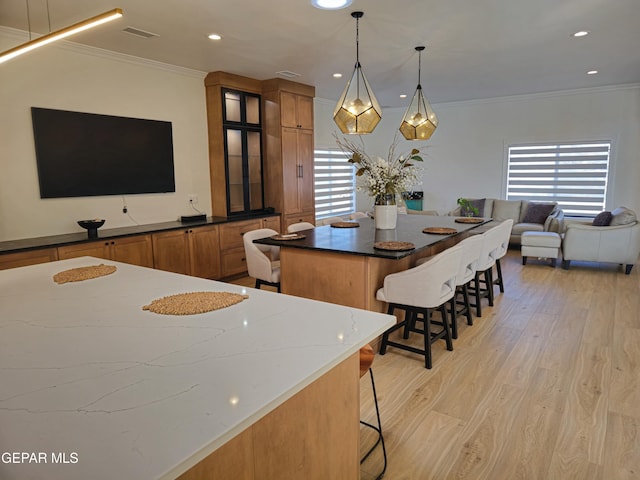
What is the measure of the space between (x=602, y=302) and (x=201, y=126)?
5.40m

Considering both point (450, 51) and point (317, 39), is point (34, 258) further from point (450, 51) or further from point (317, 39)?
point (450, 51)

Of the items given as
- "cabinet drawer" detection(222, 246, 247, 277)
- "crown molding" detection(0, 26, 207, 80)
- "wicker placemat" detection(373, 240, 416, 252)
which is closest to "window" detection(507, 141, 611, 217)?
"cabinet drawer" detection(222, 246, 247, 277)

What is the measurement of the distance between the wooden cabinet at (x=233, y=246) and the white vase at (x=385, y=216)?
2.21 m

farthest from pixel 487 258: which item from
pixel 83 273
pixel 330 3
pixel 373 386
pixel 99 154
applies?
pixel 99 154

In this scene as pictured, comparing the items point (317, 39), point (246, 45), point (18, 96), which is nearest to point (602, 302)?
point (317, 39)

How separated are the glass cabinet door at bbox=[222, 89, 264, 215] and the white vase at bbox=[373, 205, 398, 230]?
2.52m

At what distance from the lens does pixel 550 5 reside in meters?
3.49

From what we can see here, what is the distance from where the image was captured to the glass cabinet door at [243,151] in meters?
5.87

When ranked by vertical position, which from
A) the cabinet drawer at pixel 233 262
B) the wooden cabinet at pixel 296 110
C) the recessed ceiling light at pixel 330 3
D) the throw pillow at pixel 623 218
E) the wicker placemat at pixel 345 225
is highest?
the recessed ceiling light at pixel 330 3

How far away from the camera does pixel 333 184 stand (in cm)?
850

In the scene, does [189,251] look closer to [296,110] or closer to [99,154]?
[99,154]

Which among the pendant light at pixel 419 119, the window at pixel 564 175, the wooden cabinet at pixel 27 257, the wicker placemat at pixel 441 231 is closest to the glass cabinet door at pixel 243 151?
the pendant light at pixel 419 119

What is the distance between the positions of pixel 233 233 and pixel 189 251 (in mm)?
743

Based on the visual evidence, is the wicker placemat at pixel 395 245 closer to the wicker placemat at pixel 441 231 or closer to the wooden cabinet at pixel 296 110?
the wicker placemat at pixel 441 231
